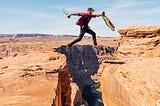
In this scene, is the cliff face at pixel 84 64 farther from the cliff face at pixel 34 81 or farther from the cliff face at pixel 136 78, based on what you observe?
the cliff face at pixel 34 81

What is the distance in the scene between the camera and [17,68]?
17438mm

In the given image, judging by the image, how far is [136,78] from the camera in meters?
11.3

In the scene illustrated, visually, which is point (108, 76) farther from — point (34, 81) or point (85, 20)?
point (34, 81)

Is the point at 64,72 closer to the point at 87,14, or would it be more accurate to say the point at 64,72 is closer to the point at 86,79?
the point at 87,14

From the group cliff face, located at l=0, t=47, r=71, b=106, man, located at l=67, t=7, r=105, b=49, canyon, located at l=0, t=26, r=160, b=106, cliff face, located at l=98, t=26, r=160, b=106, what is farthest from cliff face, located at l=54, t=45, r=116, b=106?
man, located at l=67, t=7, r=105, b=49

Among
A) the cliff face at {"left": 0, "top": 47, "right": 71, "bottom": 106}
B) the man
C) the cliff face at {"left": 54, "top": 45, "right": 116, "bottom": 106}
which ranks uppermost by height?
the man

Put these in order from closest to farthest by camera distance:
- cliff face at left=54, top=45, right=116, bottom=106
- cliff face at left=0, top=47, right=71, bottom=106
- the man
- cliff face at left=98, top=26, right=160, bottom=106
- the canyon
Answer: cliff face at left=98, top=26, right=160, bottom=106
the canyon
cliff face at left=0, top=47, right=71, bottom=106
the man
cliff face at left=54, top=45, right=116, bottom=106

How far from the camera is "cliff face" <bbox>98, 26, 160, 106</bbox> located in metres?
9.88

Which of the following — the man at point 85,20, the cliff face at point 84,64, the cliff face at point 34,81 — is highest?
the man at point 85,20

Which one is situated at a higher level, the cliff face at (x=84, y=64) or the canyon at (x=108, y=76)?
the canyon at (x=108, y=76)

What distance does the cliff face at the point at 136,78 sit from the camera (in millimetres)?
9875

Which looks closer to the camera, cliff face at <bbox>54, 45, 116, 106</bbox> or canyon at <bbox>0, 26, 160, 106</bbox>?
canyon at <bbox>0, 26, 160, 106</bbox>

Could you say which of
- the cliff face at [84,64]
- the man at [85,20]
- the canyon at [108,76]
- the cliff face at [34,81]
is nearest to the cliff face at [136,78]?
the canyon at [108,76]

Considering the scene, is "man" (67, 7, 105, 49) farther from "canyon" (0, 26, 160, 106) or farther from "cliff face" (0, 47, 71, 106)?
"cliff face" (0, 47, 71, 106)
